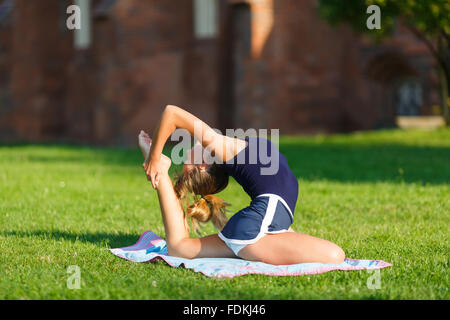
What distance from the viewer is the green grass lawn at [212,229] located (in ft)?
13.8

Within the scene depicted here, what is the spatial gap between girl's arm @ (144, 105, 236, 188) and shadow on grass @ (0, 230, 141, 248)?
1.34 metres

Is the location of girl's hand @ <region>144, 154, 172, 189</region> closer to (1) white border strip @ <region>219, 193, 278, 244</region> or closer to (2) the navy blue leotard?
(2) the navy blue leotard

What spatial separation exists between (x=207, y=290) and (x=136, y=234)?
7.69 feet

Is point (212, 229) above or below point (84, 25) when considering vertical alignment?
below

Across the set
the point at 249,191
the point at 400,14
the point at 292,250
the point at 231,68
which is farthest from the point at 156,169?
the point at 231,68

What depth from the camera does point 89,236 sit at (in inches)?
242

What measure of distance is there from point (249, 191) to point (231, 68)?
17318 mm

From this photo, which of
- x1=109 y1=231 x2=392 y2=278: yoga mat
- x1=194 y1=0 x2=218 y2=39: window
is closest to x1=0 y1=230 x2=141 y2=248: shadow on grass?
x1=109 y1=231 x2=392 y2=278: yoga mat

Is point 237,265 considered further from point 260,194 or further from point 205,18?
point 205,18

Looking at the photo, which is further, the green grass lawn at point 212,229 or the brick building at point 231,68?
the brick building at point 231,68

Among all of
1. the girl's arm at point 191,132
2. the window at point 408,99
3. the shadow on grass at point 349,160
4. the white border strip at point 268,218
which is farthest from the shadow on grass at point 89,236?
the window at point 408,99

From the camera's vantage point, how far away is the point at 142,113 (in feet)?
72.2

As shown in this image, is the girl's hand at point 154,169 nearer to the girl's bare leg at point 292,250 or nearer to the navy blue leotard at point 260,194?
the navy blue leotard at point 260,194

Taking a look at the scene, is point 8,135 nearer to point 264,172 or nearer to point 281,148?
point 281,148
